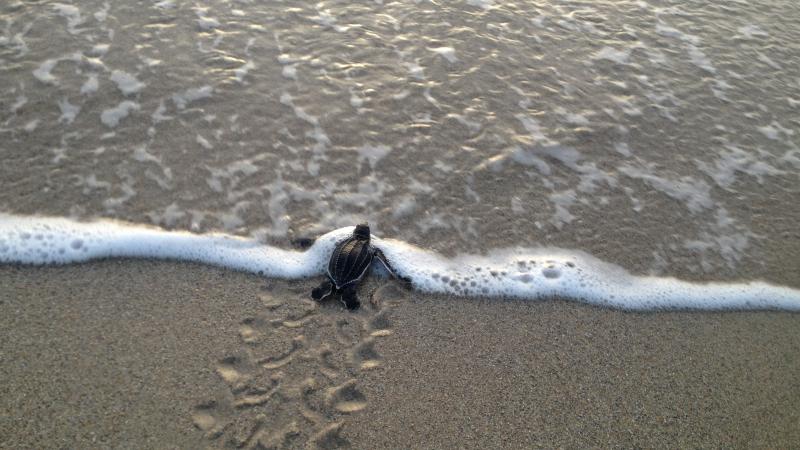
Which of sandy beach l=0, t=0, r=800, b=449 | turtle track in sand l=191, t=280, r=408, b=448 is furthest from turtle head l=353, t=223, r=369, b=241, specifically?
turtle track in sand l=191, t=280, r=408, b=448

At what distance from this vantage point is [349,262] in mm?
2717

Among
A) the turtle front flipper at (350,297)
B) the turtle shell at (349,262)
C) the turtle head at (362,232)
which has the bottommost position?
the turtle front flipper at (350,297)

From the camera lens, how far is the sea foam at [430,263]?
110 inches

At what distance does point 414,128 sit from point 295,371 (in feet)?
6.37

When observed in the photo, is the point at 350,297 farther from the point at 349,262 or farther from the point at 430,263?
the point at 430,263

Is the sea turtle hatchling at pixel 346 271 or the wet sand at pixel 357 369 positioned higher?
the sea turtle hatchling at pixel 346 271

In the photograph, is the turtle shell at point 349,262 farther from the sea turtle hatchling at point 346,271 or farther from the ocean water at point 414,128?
the ocean water at point 414,128

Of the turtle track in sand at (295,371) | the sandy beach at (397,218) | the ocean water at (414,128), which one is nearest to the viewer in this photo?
the turtle track in sand at (295,371)

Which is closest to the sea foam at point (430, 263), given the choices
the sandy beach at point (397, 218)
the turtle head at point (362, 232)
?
the sandy beach at point (397, 218)

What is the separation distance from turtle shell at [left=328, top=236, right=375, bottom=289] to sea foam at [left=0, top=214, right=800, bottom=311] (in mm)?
138

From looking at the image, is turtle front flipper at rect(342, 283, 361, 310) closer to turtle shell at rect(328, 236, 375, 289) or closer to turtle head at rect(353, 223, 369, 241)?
turtle shell at rect(328, 236, 375, 289)

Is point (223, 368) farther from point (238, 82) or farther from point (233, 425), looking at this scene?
point (238, 82)

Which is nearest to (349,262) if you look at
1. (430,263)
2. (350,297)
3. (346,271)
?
(346,271)

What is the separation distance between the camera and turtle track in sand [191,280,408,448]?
2.19 m
